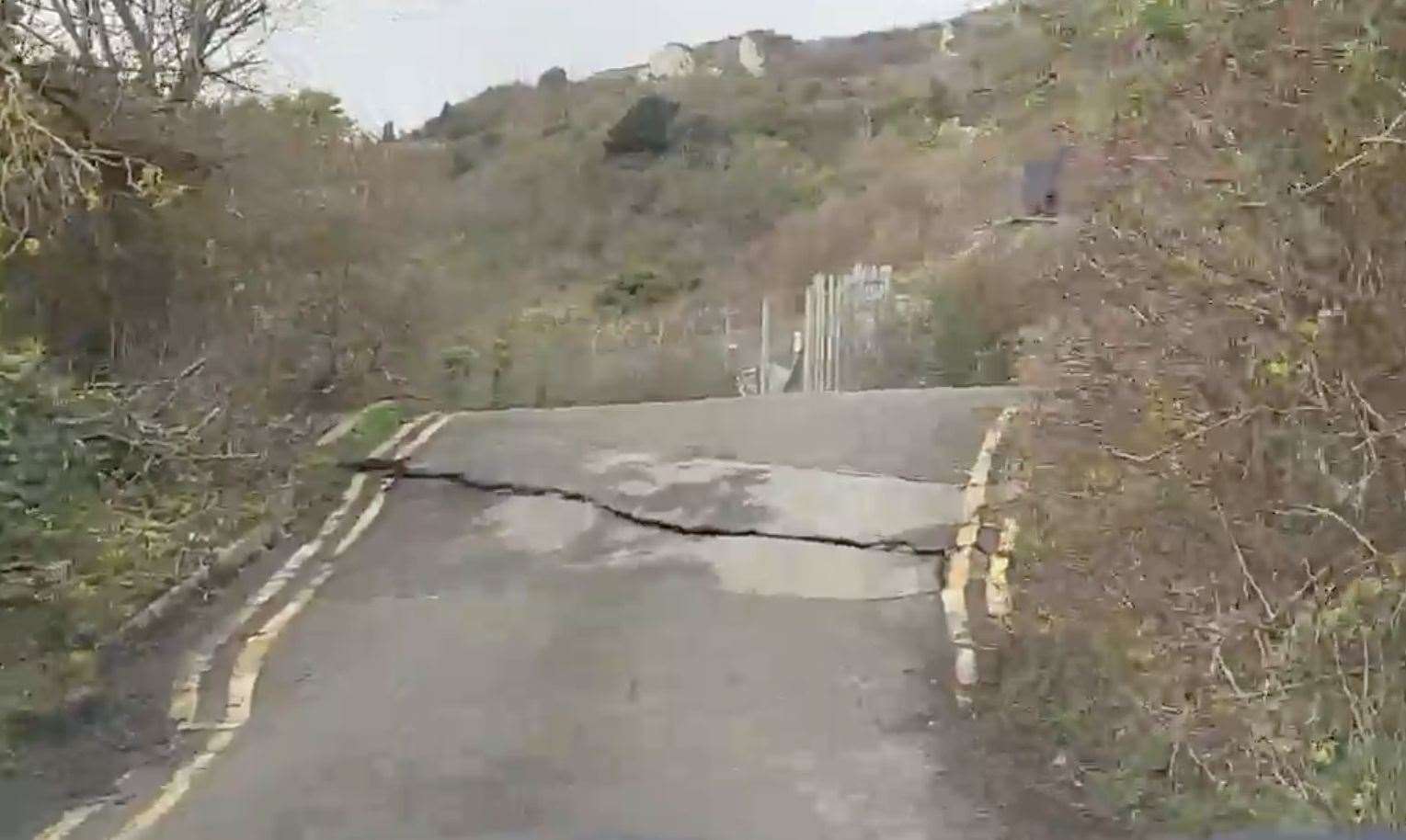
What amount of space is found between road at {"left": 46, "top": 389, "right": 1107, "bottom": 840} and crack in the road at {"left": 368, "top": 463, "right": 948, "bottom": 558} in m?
0.04

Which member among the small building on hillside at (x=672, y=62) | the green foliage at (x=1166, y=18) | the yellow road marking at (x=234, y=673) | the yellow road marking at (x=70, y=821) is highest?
the small building on hillside at (x=672, y=62)

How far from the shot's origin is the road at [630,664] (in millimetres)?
7133

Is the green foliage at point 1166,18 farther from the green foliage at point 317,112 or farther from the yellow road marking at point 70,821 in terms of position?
the green foliage at point 317,112

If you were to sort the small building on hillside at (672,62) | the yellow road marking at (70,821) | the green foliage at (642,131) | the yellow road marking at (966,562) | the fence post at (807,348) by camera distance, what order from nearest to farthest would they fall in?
the yellow road marking at (70,821)
the yellow road marking at (966,562)
the fence post at (807,348)
the green foliage at (642,131)
the small building on hillside at (672,62)

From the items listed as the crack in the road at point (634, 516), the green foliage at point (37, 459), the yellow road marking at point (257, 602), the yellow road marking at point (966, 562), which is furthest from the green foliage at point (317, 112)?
the yellow road marking at point (966, 562)

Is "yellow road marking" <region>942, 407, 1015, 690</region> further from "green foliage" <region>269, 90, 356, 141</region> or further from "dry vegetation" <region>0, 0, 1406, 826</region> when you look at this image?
"green foliage" <region>269, 90, 356, 141</region>

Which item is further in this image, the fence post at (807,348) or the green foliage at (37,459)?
the fence post at (807,348)

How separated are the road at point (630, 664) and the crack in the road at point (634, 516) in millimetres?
43

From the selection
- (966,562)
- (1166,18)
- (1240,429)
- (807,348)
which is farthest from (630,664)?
(807,348)

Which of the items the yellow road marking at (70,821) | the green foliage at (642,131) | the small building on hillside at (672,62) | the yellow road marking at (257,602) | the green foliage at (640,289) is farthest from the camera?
the small building on hillside at (672,62)

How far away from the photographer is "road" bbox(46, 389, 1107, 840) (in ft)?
23.4

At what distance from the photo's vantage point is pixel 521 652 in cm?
956

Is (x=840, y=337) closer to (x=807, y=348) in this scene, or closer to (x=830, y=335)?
(x=830, y=335)

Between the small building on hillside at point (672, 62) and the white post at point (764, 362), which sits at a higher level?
the small building on hillside at point (672, 62)
